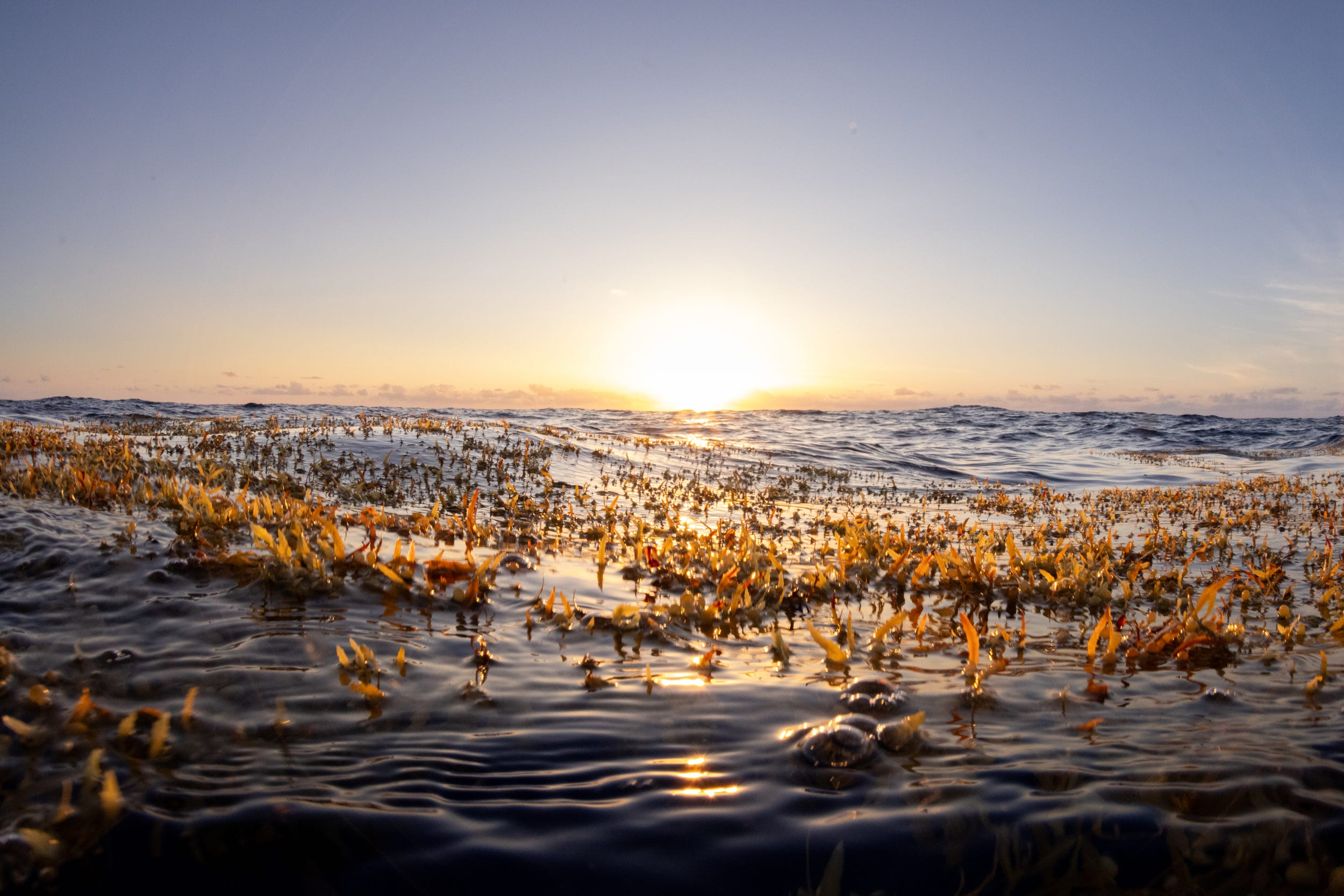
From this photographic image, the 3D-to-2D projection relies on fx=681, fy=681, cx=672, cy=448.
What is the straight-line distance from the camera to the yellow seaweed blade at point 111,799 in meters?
1.94

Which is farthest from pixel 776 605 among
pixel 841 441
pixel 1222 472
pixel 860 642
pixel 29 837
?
pixel 841 441

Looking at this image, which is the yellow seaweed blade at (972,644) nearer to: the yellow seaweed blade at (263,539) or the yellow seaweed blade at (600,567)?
the yellow seaweed blade at (600,567)

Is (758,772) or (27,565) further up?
(27,565)

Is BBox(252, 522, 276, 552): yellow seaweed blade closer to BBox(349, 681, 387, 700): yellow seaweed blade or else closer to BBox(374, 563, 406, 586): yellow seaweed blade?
BBox(374, 563, 406, 586): yellow seaweed blade

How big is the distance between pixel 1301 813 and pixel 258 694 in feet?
12.0

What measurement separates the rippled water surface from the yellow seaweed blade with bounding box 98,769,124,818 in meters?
0.04

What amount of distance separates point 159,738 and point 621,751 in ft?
5.09

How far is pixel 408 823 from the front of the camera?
2.01 m

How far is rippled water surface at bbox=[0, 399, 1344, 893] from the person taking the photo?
1884mm

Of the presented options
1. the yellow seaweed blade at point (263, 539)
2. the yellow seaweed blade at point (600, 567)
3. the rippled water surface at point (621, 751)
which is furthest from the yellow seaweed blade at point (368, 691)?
the yellow seaweed blade at point (600, 567)

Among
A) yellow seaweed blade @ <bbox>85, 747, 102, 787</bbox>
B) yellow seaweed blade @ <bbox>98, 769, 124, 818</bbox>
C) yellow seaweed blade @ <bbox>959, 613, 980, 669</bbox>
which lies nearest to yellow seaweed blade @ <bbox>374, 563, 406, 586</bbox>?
yellow seaweed blade @ <bbox>85, 747, 102, 787</bbox>

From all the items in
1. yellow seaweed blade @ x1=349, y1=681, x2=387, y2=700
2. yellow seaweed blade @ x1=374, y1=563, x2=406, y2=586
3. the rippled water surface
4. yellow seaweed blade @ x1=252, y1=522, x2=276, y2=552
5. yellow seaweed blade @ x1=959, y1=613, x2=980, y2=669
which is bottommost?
the rippled water surface

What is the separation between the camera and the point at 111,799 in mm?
1943

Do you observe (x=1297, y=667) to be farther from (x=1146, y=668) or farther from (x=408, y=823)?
(x=408, y=823)
